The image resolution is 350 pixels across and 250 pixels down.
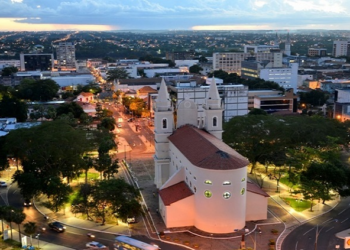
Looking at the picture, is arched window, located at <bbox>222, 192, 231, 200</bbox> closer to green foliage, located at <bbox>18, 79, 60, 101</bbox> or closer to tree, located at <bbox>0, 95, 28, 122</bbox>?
tree, located at <bbox>0, 95, 28, 122</bbox>

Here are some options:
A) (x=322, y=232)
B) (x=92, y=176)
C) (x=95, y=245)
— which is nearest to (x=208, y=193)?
(x=95, y=245)

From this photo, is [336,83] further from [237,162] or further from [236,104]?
[237,162]

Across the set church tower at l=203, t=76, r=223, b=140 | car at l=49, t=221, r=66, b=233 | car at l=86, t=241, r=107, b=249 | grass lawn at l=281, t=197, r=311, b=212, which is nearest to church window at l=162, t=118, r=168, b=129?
church tower at l=203, t=76, r=223, b=140

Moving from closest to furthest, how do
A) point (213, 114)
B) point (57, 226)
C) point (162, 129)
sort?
point (57, 226), point (213, 114), point (162, 129)

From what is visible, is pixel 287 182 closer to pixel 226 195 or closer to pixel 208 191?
pixel 226 195

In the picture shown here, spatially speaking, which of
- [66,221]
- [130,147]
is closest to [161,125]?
[66,221]

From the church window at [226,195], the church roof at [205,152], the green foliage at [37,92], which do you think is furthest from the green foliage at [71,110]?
the church window at [226,195]
